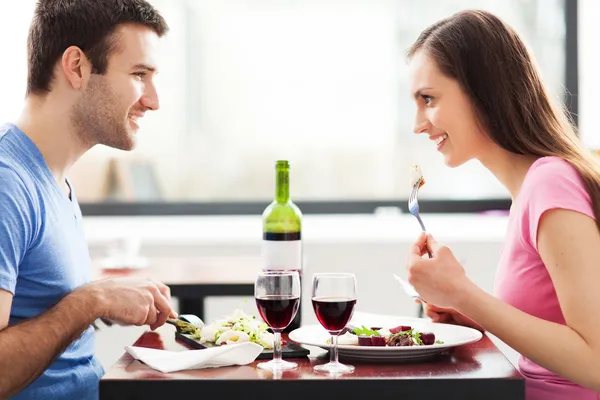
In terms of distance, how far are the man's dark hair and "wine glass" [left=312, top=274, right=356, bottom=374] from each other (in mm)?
798

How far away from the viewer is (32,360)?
57.2 inches

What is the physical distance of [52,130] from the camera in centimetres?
177

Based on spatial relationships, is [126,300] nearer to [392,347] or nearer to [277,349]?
[277,349]

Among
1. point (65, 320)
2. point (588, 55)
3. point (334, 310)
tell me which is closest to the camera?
point (334, 310)

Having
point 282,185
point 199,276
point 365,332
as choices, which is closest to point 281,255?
point 282,185

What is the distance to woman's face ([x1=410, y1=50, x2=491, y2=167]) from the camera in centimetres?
173

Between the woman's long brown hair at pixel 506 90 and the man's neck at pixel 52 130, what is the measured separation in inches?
32.8

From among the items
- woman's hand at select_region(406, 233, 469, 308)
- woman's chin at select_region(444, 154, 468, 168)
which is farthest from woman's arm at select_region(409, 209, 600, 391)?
woman's chin at select_region(444, 154, 468, 168)

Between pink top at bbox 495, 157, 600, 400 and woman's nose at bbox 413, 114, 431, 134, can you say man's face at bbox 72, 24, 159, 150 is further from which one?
pink top at bbox 495, 157, 600, 400

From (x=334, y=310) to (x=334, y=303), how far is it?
0.5 inches

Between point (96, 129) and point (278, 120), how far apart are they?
2.25 meters

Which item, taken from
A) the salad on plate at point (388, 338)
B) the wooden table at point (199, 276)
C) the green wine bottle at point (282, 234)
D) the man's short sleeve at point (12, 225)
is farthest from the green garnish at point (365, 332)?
the wooden table at point (199, 276)

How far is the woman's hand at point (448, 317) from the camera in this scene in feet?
5.95

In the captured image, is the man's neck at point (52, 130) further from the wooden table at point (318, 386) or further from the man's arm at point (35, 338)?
the wooden table at point (318, 386)
